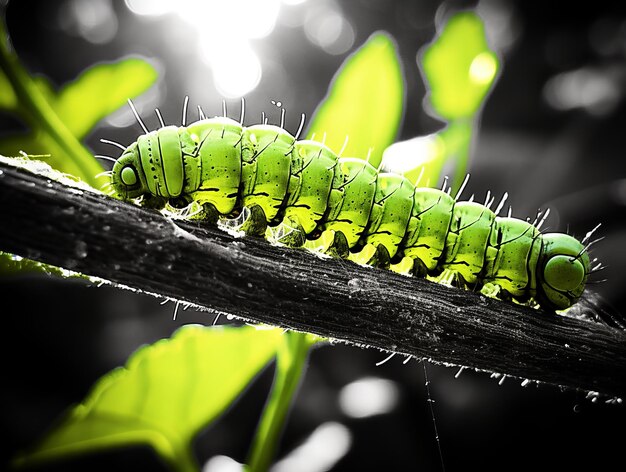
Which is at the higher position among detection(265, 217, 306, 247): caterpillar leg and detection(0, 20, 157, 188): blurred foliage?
detection(0, 20, 157, 188): blurred foliage

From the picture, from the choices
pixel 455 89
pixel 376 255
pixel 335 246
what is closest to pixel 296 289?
pixel 335 246

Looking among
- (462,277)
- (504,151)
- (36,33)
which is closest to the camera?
(462,277)

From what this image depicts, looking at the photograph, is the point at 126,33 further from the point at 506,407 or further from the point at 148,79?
the point at 506,407

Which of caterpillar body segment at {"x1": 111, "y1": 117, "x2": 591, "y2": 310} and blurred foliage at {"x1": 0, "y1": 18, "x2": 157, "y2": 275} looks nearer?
caterpillar body segment at {"x1": 111, "y1": 117, "x2": 591, "y2": 310}

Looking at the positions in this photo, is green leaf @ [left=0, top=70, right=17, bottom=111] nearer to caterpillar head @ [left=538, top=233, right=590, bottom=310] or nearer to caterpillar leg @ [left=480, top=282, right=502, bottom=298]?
caterpillar leg @ [left=480, top=282, right=502, bottom=298]

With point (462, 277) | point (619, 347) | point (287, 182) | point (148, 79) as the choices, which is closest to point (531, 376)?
point (619, 347)

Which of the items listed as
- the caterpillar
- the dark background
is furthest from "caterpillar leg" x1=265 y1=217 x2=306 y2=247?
the dark background
